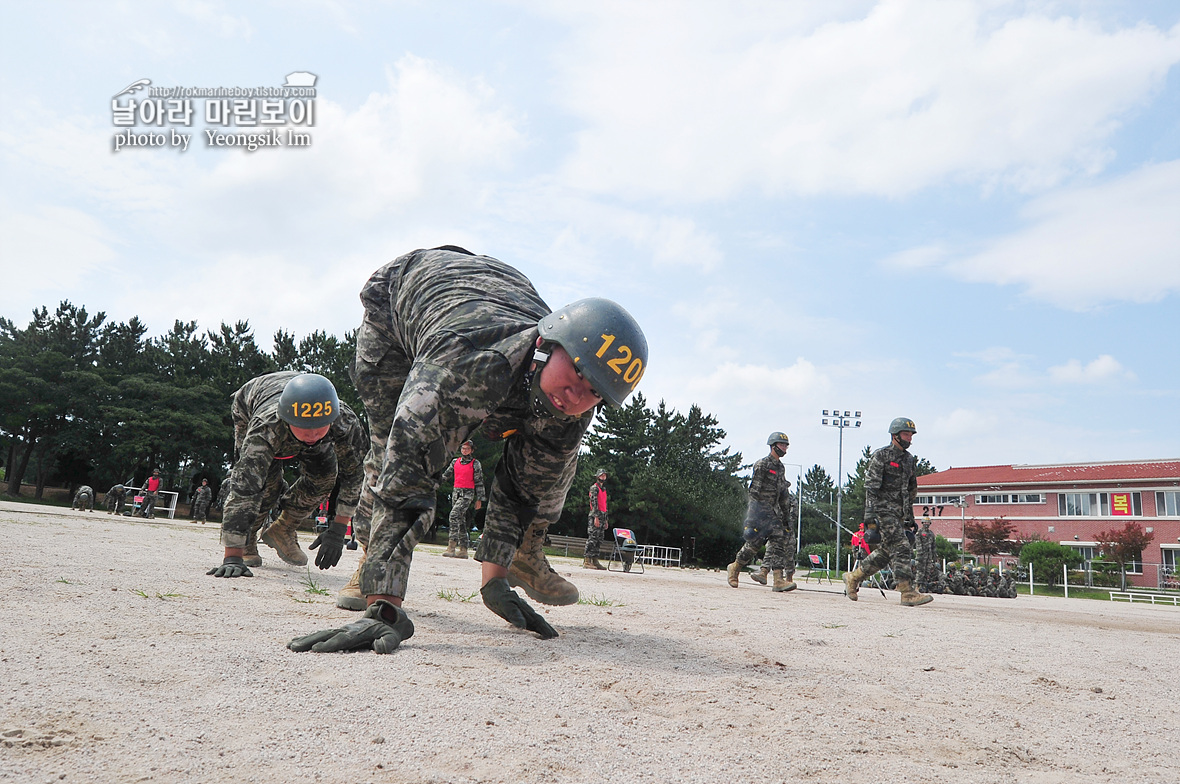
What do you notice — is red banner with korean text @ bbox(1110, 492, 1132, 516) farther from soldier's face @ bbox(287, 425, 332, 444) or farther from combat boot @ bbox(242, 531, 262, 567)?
soldier's face @ bbox(287, 425, 332, 444)

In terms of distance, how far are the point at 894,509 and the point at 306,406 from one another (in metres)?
7.50

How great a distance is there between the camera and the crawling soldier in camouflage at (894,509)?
959cm

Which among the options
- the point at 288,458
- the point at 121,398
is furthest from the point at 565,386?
the point at 121,398

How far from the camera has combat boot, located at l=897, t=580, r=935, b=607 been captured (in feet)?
30.9

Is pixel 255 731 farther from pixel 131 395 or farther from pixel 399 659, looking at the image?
pixel 131 395

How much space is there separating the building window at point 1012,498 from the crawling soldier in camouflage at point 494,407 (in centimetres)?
6108

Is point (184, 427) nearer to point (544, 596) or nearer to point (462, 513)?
point (462, 513)

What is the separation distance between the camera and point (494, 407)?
3238 millimetres

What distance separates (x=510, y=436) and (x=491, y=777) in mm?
2194

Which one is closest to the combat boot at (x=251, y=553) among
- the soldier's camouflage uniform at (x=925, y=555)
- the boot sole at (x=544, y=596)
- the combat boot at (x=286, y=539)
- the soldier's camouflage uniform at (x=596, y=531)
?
the combat boot at (x=286, y=539)

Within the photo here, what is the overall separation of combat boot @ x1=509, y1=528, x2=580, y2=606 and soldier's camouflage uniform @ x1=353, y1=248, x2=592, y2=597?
0.27 feet

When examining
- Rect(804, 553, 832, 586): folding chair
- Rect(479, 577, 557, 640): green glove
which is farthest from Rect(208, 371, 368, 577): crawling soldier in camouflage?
Rect(804, 553, 832, 586): folding chair

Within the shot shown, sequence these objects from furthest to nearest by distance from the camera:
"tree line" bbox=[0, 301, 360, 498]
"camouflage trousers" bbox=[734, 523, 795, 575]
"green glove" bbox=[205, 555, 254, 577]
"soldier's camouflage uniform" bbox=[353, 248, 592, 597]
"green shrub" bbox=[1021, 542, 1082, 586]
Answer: "tree line" bbox=[0, 301, 360, 498] → "green shrub" bbox=[1021, 542, 1082, 586] → "camouflage trousers" bbox=[734, 523, 795, 575] → "green glove" bbox=[205, 555, 254, 577] → "soldier's camouflage uniform" bbox=[353, 248, 592, 597]

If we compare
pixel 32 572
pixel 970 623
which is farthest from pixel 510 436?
pixel 970 623
